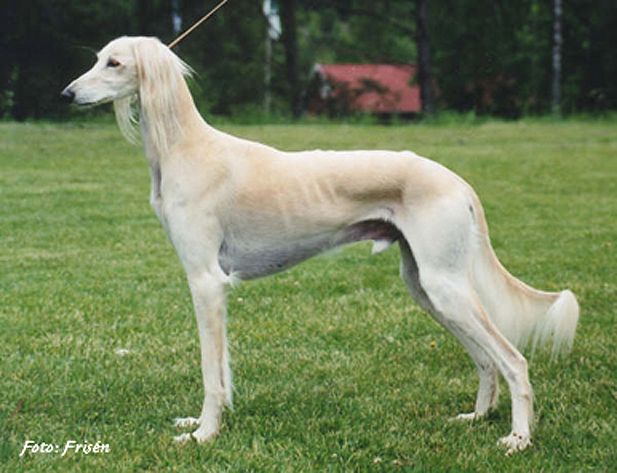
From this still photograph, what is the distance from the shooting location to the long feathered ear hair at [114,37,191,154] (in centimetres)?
395

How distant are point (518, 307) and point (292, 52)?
26.1 m

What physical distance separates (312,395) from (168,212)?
1390mm

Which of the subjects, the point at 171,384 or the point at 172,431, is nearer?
the point at 172,431

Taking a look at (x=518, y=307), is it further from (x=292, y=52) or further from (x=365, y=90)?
(x=292, y=52)

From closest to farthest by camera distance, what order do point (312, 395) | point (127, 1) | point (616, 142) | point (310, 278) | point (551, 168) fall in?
point (312, 395) < point (310, 278) < point (551, 168) < point (616, 142) < point (127, 1)

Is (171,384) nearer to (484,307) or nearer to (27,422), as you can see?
(27,422)

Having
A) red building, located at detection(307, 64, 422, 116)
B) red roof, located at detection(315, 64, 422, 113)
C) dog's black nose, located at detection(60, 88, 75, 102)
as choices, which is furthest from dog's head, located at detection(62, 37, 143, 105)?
red roof, located at detection(315, 64, 422, 113)

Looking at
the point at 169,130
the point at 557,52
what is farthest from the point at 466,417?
the point at 557,52

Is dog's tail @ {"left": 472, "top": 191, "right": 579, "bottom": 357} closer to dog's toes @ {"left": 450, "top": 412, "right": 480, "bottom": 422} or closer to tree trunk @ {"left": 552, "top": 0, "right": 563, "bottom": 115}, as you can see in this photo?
dog's toes @ {"left": 450, "top": 412, "right": 480, "bottom": 422}

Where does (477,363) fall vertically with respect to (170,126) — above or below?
below

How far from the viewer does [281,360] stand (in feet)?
17.1

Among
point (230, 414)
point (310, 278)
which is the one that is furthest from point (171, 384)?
point (310, 278)

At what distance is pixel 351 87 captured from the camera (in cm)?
2886

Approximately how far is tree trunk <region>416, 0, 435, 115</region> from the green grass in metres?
18.1
